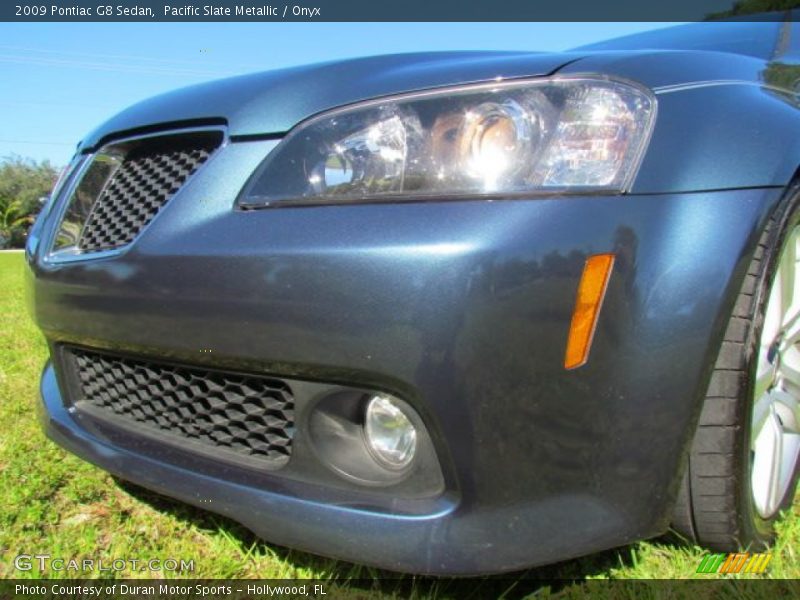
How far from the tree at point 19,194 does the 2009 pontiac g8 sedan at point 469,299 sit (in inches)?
2382

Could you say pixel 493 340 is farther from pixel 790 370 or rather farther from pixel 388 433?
pixel 790 370

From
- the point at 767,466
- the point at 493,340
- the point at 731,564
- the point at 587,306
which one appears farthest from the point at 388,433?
the point at 767,466

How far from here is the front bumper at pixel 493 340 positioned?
112 cm

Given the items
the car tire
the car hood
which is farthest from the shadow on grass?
the car hood

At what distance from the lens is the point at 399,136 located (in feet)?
4.24

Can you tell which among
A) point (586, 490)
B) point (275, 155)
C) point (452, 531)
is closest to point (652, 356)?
point (586, 490)

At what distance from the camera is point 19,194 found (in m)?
61.8

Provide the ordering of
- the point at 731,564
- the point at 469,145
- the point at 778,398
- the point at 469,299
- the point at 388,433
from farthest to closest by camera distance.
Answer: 1. the point at 778,398
2. the point at 731,564
3. the point at 388,433
4. the point at 469,145
5. the point at 469,299

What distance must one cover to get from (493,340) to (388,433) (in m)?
0.34

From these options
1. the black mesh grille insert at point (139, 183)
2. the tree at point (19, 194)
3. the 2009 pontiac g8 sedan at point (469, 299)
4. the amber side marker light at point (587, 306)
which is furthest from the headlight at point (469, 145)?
the tree at point (19, 194)

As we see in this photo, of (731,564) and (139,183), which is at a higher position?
(139,183)

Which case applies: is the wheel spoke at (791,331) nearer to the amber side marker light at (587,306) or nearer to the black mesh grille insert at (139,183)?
the amber side marker light at (587,306)

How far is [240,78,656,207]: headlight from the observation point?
1.19 m

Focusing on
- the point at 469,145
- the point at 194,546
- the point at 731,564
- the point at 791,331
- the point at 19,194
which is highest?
the point at 469,145
